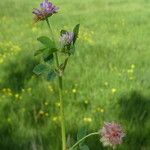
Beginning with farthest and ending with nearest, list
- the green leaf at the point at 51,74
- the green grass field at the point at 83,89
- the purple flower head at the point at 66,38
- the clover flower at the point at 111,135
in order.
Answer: the green grass field at the point at 83,89, the green leaf at the point at 51,74, the purple flower head at the point at 66,38, the clover flower at the point at 111,135

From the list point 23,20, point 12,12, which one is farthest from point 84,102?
point 12,12

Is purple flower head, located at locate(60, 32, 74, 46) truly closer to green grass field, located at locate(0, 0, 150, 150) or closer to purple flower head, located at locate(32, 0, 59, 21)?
purple flower head, located at locate(32, 0, 59, 21)

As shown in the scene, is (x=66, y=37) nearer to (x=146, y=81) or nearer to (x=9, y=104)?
(x=9, y=104)

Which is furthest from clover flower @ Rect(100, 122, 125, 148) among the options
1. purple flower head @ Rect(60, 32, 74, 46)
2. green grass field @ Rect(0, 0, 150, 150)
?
green grass field @ Rect(0, 0, 150, 150)

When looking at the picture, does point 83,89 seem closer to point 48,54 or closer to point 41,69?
point 41,69

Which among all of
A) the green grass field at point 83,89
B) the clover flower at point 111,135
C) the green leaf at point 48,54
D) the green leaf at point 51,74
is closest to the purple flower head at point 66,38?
the green leaf at point 48,54

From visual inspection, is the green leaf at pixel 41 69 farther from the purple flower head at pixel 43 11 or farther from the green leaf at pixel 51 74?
the purple flower head at pixel 43 11
